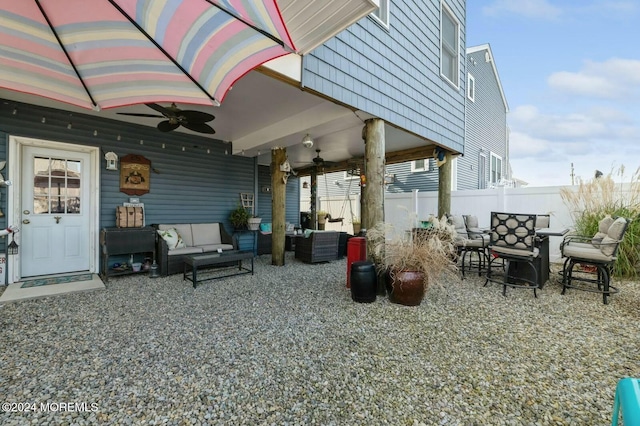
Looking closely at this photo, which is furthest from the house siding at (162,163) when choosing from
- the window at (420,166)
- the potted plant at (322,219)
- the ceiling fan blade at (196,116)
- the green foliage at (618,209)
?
the green foliage at (618,209)

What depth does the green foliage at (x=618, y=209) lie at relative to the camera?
4.70 metres

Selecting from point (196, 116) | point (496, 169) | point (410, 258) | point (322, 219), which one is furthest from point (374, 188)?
point (496, 169)

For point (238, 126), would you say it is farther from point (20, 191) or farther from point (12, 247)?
point (12, 247)

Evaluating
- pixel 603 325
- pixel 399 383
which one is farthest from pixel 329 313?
pixel 603 325

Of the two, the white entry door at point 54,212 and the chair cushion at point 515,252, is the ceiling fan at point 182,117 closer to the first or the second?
the white entry door at point 54,212

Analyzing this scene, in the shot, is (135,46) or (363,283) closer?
(135,46)

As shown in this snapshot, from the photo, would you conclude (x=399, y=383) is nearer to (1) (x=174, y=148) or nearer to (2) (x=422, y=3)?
(1) (x=174, y=148)

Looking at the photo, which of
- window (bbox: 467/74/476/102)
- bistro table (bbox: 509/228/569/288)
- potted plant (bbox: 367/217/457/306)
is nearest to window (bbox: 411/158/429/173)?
window (bbox: 467/74/476/102)

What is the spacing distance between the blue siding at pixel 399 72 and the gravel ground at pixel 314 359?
9.56ft

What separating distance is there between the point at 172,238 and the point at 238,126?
8.23ft

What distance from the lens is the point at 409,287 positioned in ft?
11.4

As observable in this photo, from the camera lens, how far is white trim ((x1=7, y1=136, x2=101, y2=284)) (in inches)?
169

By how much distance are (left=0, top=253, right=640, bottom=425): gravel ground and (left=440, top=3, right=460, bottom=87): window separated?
529cm

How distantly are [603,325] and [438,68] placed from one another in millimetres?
5348
